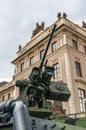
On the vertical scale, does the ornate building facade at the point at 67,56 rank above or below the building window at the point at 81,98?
above

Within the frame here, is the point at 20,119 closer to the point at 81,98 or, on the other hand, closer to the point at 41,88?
the point at 41,88

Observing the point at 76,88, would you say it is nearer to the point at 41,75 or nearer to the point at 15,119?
the point at 41,75

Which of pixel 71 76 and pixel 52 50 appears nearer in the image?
pixel 71 76

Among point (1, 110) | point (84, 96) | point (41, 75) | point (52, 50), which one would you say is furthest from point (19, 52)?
point (1, 110)

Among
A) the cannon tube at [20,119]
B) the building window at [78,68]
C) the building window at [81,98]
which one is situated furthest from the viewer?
the building window at [78,68]

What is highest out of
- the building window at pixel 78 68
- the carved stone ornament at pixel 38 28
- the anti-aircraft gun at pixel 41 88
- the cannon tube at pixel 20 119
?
the carved stone ornament at pixel 38 28

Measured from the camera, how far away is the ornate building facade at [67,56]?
21234mm

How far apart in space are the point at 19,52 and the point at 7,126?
27.4 meters

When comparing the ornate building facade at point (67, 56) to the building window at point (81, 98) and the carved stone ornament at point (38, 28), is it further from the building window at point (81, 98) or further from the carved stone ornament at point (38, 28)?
the carved stone ornament at point (38, 28)

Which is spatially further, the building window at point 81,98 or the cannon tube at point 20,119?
the building window at point 81,98

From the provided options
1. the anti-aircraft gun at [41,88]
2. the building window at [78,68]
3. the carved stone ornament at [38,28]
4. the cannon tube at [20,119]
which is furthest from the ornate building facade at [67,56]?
the cannon tube at [20,119]

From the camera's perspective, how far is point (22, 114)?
2545 millimetres

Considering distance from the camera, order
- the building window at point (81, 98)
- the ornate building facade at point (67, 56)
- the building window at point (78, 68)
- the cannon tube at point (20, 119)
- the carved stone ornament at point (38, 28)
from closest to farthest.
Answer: the cannon tube at point (20, 119) < the building window at point (81, 98) < the ornate building facade at point (67, 56) < the building window at point (78, 68) < the carved stone ornament at point (38, 28)

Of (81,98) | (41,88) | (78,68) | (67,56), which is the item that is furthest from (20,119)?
(78,68)
